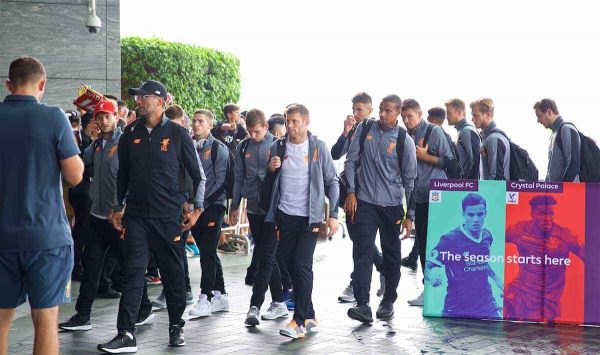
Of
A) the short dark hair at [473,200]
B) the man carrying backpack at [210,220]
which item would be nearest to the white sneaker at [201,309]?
the man carrying backpack at [210,220]

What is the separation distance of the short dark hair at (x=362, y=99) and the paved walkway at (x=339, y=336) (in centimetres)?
210

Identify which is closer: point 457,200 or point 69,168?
point 69,168

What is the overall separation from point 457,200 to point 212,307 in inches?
102

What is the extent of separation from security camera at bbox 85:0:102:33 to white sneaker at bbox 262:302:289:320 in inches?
254

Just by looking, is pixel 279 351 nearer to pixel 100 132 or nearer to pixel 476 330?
pixel 476 330

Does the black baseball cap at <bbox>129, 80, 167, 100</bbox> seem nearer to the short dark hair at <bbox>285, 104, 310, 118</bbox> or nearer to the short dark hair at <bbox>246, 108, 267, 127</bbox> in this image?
the short dark hair at <bbox>285, 104, 310, 118</bbox>

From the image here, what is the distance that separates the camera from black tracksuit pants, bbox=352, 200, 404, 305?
30.4 feet

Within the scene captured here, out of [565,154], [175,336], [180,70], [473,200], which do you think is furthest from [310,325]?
[180,70]

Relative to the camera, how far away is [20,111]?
6.12 metres

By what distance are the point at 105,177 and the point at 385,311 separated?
2919 millimetres

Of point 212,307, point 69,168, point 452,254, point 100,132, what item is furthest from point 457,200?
point 69,168

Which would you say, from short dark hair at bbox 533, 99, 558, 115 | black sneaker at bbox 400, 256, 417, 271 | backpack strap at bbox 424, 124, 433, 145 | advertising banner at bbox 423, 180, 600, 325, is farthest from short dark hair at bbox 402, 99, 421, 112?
black sneaker at bbox 400, 256, 417, 271

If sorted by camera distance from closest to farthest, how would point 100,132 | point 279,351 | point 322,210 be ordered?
point 279,351
point 322,210
point 100,132

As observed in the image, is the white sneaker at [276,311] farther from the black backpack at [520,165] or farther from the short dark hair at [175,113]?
the black backpack at [520,165]
